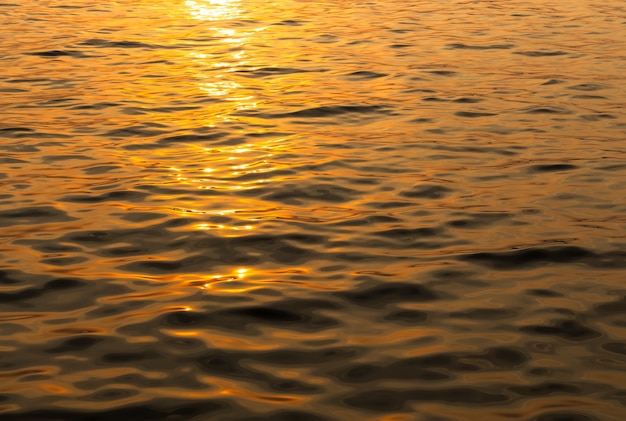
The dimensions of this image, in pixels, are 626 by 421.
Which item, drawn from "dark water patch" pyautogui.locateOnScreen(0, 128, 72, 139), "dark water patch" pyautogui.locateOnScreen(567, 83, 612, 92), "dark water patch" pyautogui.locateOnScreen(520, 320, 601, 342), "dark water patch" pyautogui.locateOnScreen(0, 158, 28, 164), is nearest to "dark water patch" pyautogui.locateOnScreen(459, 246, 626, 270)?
"dark water patch" pyautogui.locateOnScreen(520, 320, 601, 342)

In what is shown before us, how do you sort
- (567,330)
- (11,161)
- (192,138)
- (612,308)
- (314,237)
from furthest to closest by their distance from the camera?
(192,138), (11,161), (314,237), (612,308), (567,330)

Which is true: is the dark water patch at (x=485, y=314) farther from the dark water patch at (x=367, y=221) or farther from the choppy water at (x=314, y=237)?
the dark water patch at (x=367, y=221)

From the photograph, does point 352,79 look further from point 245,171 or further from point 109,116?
point 245,171

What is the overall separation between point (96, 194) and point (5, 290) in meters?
2.46

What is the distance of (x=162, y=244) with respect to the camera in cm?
868

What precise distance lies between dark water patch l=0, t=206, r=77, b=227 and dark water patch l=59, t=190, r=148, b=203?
1.04 feet

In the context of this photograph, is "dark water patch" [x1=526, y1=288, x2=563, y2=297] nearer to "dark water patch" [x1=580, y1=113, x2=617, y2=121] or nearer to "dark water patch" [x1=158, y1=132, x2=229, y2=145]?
"dark water patch" [x1=158, y1=132, x2=229, y2=145]

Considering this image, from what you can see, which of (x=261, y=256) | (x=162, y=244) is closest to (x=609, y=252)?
(x=261, y=256)

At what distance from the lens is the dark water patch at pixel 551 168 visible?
35.3 ft

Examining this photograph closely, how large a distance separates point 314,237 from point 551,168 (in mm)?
3348

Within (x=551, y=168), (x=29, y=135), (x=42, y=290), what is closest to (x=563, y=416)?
(x=42, y=290)

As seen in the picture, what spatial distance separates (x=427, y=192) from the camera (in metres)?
10.1

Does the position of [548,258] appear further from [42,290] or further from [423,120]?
[423,120]

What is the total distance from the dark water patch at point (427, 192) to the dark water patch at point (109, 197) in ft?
8.95
